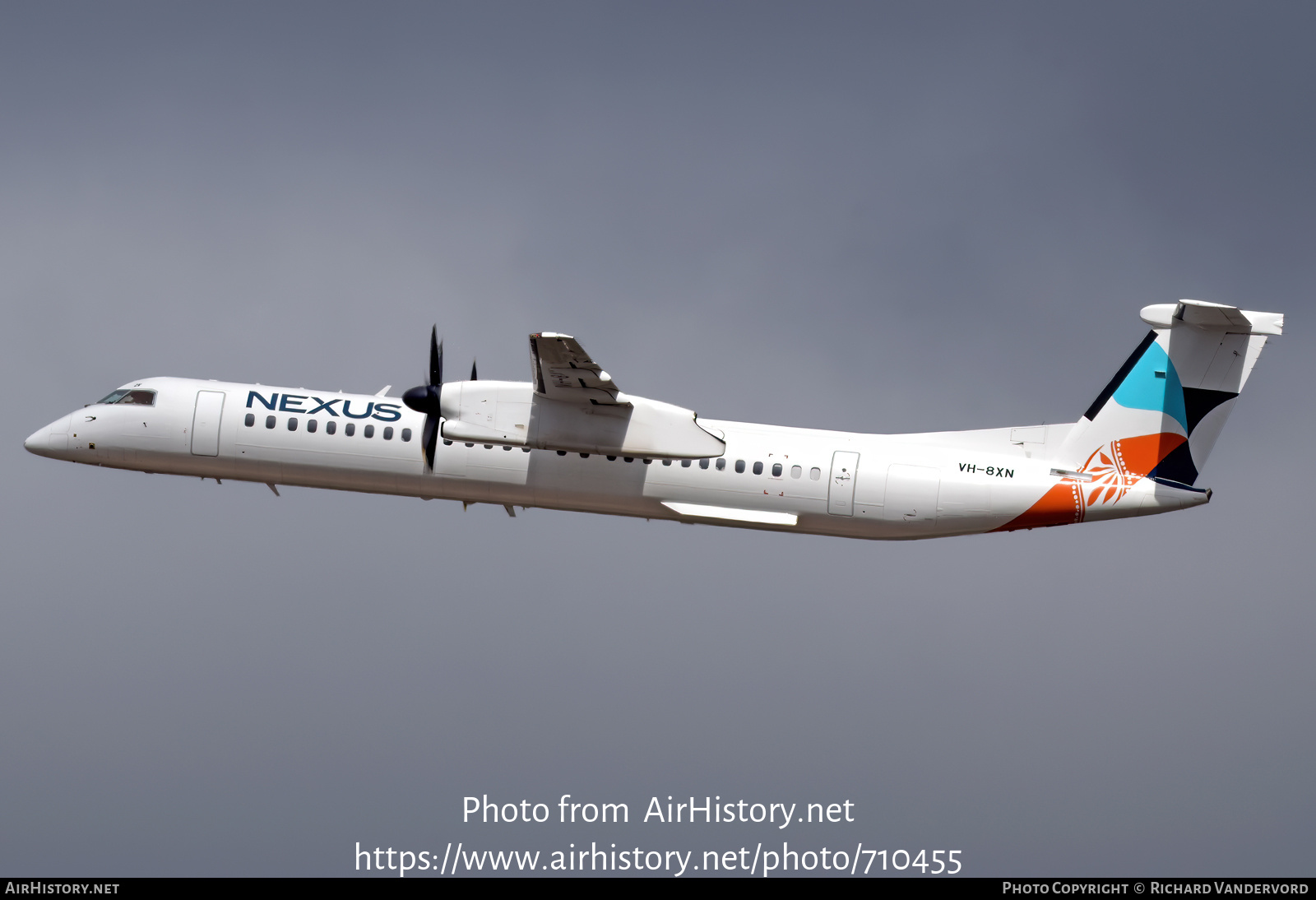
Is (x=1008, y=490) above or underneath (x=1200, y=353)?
underneath

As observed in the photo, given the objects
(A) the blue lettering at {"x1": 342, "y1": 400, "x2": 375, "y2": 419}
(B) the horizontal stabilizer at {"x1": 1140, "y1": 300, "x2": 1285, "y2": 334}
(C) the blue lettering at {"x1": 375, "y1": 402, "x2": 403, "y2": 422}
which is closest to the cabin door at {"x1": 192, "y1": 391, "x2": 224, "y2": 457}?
(A) the blue lettering at {"x1": 342, "y1": 400, "x2": 375, "y2": 419}

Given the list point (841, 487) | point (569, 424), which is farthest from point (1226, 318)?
point (569, 424)

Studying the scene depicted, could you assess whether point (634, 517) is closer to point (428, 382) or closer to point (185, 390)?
point (428, 382)

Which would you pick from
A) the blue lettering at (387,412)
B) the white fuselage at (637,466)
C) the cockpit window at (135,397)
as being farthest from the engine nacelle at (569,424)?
the cockpit window at (135,397)

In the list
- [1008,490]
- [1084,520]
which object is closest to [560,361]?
[1008,490]

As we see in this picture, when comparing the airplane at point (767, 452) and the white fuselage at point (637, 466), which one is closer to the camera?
the airplane at point (767, 452)

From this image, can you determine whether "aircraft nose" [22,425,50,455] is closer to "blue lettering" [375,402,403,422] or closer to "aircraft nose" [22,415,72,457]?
"aircraft nose" [22,415,72,457]

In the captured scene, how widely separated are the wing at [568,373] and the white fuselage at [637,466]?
1.52 meters

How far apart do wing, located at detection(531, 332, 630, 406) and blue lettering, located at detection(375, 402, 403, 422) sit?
3703mm

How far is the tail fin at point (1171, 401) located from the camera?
28984mm

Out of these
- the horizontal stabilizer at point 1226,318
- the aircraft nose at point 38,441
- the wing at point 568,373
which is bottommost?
the aircraft nose at point 38,441

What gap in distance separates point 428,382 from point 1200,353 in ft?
53.9

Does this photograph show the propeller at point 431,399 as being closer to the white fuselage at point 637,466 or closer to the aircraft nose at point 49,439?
the white fuselage at point 637,466

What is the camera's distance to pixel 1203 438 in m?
29.3
